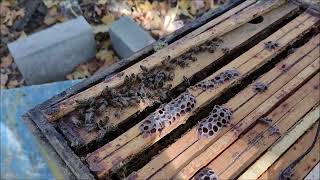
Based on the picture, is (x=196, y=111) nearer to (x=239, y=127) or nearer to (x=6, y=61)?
(x=239, y=127)

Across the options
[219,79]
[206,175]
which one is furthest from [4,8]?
[206,175]

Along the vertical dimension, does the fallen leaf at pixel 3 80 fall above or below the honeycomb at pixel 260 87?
below

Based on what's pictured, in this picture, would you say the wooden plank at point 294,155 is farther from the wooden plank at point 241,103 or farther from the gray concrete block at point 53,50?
the gray concrete block at point 53,50

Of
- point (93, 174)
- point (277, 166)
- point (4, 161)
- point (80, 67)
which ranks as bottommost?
point (4, 161)

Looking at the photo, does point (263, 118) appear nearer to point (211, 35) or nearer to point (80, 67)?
point (211, 35)

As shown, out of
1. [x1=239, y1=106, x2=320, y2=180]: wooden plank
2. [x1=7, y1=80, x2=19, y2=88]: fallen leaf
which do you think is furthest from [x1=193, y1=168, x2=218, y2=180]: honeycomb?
[x1=7, y1=80, x2=19, y2=88]: fallen leaf

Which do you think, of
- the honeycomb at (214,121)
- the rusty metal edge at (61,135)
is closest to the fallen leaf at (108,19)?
the rusty metal edge at (61,135)

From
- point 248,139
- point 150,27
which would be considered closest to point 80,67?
point 150,27

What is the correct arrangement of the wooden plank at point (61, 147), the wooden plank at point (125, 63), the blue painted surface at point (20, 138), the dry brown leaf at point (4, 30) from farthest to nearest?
the dry brown leaf at point (4, 30) → the blue painted surface at point (20, 138) → the wooden plank at point (125, 63) → the wooden plank at point (61, 147)
